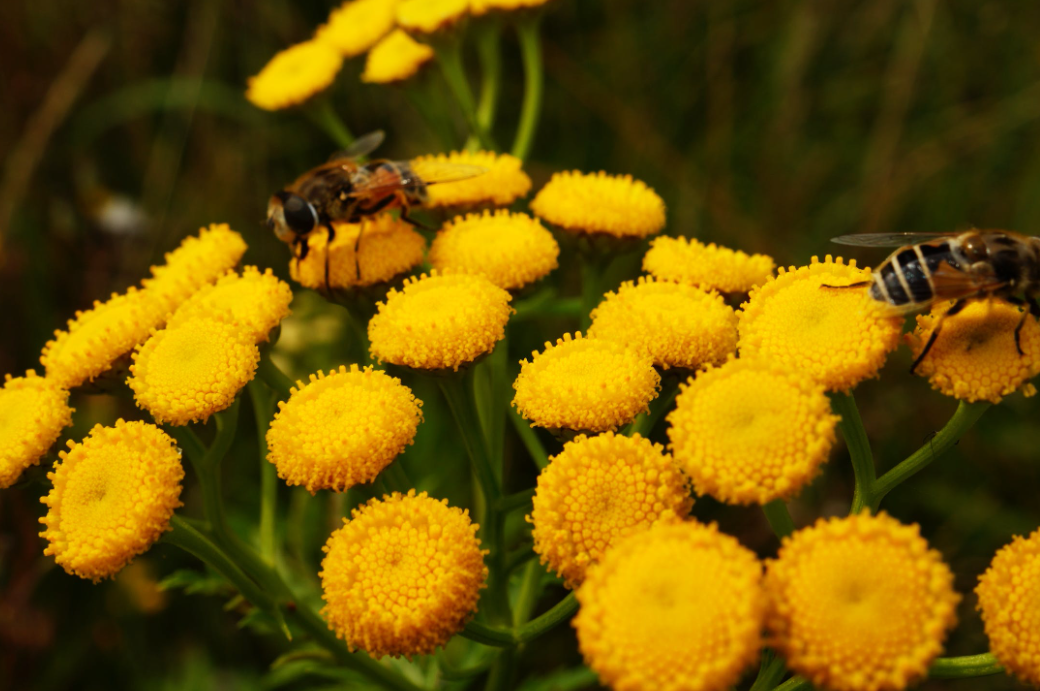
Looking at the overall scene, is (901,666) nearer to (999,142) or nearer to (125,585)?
(125,585)

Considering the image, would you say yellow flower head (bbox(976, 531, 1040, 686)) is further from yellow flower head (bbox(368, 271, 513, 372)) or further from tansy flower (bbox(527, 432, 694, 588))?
yellow flower head (bbox(368, 271, 513, 372))

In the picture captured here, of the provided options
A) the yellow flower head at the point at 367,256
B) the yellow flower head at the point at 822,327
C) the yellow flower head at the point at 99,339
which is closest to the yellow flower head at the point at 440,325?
the yellow flower head at the point at 367,256

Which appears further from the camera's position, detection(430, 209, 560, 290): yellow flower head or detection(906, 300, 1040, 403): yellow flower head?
detection(430, 209, 560, 290): yellow flower head

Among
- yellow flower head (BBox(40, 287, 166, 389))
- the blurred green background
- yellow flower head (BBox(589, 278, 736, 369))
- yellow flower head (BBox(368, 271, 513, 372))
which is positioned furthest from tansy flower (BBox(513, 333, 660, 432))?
the blurred green background

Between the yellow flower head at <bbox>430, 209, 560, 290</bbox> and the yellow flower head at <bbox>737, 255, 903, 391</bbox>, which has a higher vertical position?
the yellow flower head at <bbox>737, 255, 903, 391</bbox>

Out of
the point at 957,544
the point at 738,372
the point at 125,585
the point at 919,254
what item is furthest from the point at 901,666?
the point at 125,585

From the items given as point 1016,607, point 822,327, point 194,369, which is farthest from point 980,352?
point 194,369
